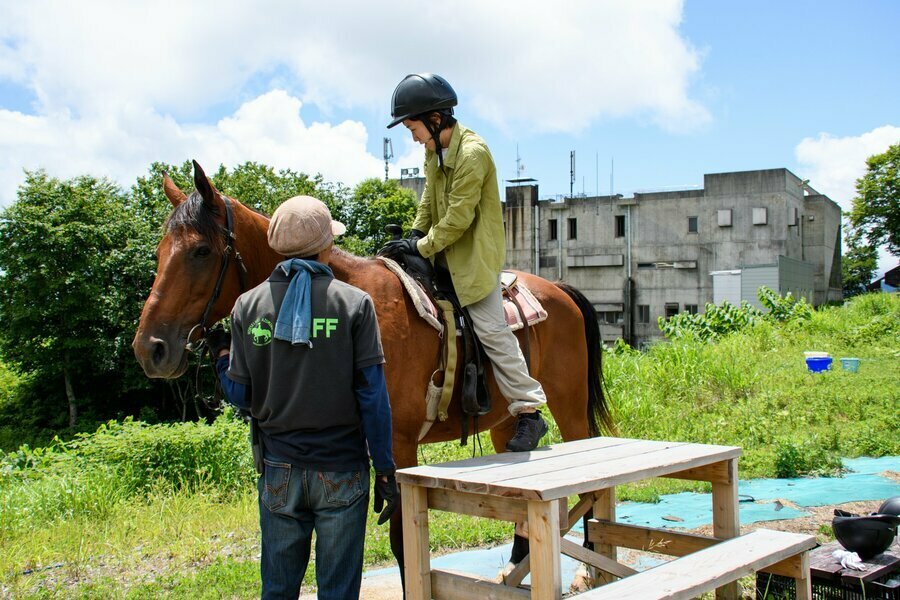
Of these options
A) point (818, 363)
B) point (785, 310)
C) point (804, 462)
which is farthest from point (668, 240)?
point (804, 462)

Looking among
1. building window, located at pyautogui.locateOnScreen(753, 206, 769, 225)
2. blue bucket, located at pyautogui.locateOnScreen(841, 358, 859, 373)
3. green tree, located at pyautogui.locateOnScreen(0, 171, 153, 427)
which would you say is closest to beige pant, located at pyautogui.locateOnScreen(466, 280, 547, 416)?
blue bucket, located at pyautogui.locateOnScreen(841, 358, 859, 373)

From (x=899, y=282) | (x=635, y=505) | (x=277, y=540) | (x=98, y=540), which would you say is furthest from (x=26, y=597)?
(x=899, y=282)

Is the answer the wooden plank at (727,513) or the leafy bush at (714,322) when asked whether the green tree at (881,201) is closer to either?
the leafy bush at (714,322)

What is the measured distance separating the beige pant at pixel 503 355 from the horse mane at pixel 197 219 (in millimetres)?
1494

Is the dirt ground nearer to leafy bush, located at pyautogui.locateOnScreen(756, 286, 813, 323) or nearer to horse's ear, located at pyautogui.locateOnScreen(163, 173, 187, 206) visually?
horse's ear, located at pyautogui.locateOnScreen(163, 173, 187, 206)

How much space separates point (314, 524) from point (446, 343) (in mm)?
1458

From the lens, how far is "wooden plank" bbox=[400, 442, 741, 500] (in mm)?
2771

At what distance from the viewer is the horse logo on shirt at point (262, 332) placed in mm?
2746

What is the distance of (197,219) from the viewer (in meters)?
3.62

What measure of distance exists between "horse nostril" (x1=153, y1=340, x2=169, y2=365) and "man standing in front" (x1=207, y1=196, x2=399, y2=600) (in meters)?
0.72

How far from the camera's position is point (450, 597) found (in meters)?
3.23

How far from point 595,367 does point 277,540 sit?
3.42m

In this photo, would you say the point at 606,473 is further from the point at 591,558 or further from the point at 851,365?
the point at 851,365

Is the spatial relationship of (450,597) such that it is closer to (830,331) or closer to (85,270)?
(830,331)
